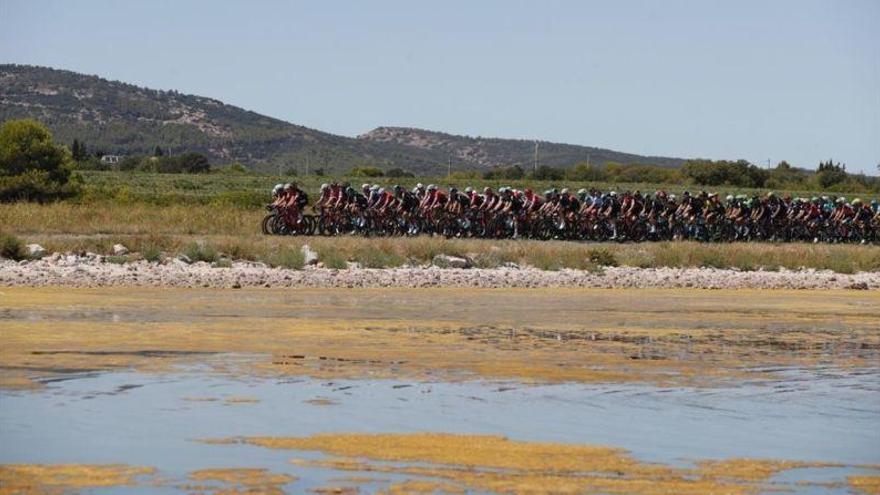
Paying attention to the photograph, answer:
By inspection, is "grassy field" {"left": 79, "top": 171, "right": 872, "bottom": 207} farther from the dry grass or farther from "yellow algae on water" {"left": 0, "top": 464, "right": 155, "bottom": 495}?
"yellow algae on water" {"left": 0, "top": 464, "right": 155, "bottom": 495}

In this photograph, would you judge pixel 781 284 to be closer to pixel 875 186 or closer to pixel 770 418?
pixel 770 418

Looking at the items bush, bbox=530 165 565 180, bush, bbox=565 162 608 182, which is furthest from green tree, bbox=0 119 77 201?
bush, bbox=565 162 608 182

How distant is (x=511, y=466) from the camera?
12000mm

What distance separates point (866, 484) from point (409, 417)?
155 inches

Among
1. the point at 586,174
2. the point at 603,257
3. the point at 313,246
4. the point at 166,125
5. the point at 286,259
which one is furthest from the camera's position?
the point at 166,125

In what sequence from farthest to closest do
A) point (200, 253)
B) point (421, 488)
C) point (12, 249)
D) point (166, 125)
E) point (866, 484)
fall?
point (166, 125) < point (200, 253) < point (12, 249) < point (866, 484) < point (421, 488)

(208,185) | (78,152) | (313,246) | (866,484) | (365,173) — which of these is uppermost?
(866,484)

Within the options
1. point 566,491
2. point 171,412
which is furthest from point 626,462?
point 171,412

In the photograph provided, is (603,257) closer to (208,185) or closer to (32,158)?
(32,158)

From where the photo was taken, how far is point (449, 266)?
37.3 metres

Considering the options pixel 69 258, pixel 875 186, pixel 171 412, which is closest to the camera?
pixel 171 412

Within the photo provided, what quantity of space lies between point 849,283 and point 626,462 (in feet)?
87.6

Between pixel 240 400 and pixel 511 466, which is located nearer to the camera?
pixel 511 466

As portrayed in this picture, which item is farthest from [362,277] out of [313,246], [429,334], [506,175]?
[506,175]
